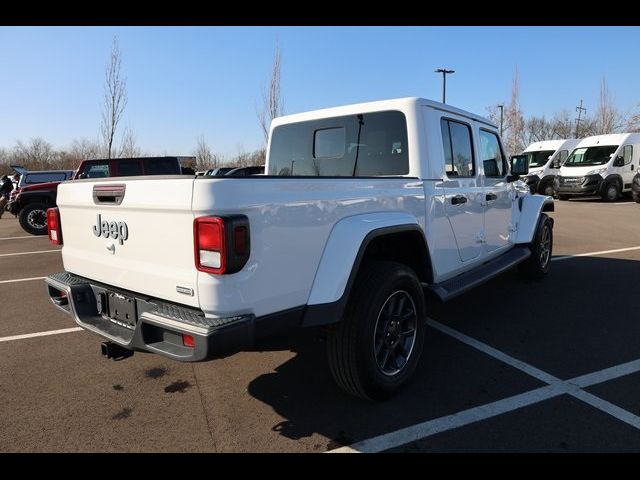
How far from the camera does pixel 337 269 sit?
265cm

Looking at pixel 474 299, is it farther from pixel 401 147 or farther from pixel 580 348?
pixel 401 147

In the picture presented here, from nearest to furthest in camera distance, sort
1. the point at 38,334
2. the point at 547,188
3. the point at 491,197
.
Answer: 1. the point at 38,334
2. the point at 491,197
3. the point at 547,188

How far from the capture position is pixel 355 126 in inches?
153

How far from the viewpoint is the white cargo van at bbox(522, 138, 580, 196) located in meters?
20.8

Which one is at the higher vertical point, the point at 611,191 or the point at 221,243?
the point at 221,243

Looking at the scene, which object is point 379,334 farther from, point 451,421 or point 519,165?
point 519,165

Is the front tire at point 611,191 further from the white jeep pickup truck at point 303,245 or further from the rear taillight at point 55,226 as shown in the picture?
the rear taillight at point 55,226

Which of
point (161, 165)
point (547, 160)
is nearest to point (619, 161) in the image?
point (547, 160)

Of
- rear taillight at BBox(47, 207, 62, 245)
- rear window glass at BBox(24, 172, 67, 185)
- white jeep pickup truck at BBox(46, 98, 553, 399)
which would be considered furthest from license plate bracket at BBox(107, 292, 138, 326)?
rear window glass at BBox(24, 172, 67, 185)

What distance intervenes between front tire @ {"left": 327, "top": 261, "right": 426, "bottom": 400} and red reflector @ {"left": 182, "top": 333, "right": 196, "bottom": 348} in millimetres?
919

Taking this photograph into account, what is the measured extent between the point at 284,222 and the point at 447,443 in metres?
1.56

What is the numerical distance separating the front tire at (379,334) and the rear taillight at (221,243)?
3.04 ft

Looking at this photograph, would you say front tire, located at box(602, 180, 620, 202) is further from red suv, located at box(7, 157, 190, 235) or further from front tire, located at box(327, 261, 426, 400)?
front tire, located at box(327, 261, 426, 400)

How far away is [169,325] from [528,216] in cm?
497
